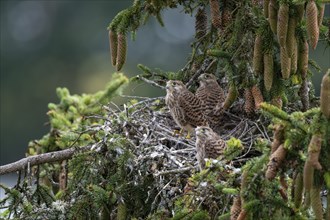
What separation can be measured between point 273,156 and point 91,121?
13.5 feet

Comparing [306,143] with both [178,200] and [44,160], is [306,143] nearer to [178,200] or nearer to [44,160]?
[178,200]

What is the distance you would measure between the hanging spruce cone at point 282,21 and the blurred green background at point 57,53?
19.6 meters

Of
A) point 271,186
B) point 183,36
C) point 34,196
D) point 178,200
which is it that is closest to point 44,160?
point 34,196

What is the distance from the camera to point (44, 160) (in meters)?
7.16

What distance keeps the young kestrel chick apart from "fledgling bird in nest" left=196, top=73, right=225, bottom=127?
68cm

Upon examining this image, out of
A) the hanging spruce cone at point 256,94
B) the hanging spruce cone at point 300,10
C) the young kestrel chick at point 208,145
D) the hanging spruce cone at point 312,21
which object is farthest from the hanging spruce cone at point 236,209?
the hanging spruce cone at point 256,94

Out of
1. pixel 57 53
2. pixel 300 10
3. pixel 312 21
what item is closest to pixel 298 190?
pixel 312 21

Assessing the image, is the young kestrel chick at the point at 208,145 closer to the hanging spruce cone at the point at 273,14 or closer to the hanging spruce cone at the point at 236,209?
the hanging spruce cone at the point at 273,14

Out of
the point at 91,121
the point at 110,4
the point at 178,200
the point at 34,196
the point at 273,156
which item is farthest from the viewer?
the point at 110,4

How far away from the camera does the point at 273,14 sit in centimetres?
579

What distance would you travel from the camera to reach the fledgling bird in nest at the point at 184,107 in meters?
7.61

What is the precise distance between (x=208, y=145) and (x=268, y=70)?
2.59 feet

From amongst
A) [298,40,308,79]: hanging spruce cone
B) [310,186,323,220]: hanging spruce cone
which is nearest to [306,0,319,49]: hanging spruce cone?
[298,40,308,79]: hanging spruce cone

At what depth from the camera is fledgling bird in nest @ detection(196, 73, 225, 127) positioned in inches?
303
